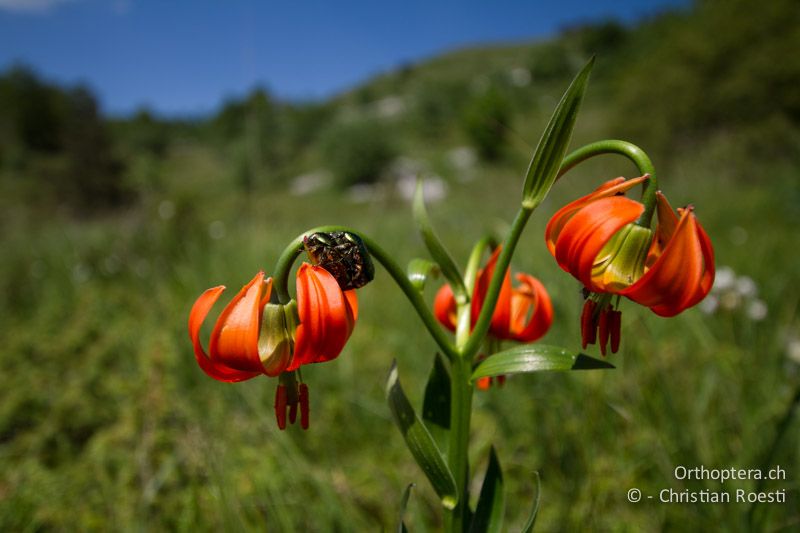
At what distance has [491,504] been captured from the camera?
570 millimetres

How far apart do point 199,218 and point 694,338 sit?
12.0 feet

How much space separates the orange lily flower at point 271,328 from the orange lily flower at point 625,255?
19 centimetres

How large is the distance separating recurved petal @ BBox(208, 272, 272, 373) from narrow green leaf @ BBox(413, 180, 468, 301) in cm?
19

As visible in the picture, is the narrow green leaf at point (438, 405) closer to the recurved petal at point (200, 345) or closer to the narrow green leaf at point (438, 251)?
the narrow green leaf at point (438, 251)

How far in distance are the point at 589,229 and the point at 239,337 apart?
0.96 feet

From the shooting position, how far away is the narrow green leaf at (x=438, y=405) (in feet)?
1.89

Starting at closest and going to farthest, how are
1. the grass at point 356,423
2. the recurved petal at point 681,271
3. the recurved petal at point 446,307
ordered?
the recurved petal at point 681,271, the recurved petal at point 446,307, the grass at point 356,423

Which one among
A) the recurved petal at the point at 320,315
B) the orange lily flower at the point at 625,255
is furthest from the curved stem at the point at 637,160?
the recurved petal at the point at 320,315

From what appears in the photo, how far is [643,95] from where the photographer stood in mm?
11297

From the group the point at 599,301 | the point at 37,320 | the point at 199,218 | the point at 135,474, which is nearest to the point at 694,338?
the point at 599,301

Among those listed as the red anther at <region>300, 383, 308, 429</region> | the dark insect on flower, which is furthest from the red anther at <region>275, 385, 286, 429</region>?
the dark insect on flower

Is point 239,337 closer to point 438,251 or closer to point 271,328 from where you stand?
point 271,328

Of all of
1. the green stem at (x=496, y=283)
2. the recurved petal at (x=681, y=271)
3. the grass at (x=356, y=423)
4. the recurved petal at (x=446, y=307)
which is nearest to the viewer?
the recurved petal at (x=681, y=271)

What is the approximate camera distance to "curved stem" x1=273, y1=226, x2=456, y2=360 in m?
0.42
